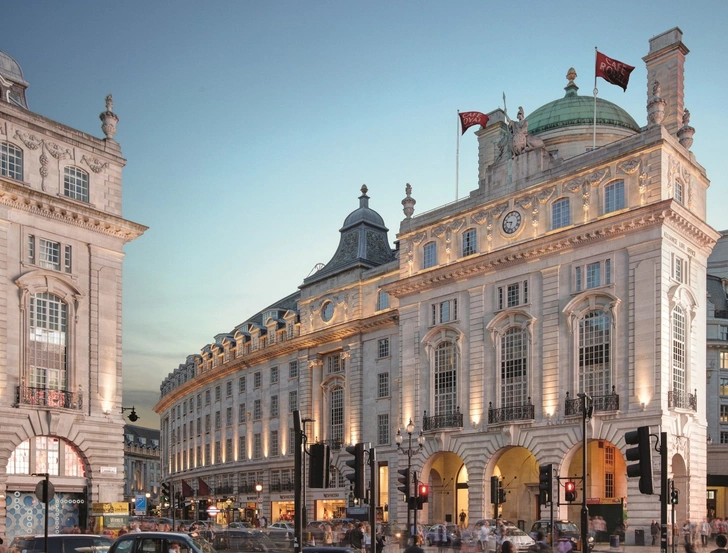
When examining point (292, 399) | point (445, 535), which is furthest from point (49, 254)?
point (292, 399)

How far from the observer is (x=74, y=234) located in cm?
4312

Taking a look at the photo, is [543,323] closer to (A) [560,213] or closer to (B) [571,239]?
(B) [571,239]

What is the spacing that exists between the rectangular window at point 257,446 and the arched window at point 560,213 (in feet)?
128

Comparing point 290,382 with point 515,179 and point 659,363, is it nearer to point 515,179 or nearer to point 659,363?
point 515,179

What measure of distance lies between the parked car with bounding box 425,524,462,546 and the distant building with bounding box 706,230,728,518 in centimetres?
2814

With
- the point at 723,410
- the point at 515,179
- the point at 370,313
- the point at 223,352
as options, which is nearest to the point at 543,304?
the point at 515,179

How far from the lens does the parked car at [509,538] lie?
125ft

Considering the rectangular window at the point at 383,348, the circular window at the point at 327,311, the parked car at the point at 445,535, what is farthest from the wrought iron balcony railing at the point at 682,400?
the circular window at the point at 327,311

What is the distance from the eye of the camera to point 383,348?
65000 millimetres

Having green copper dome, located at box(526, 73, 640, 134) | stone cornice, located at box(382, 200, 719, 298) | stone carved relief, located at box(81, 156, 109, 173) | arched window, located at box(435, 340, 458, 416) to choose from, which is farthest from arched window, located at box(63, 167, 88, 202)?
green copper dome, located at box(526, 73, 640, 134)

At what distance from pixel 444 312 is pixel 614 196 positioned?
13642 mm

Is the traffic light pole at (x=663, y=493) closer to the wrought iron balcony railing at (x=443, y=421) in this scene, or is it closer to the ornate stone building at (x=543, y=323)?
the ornate stone building at (x=543, y=323)

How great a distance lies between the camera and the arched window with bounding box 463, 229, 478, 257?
54781 mm

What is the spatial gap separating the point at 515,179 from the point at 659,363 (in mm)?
14709
